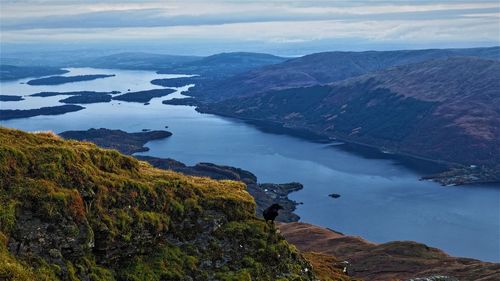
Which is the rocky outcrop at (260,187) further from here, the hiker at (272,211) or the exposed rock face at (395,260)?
the hiker at (272,211)

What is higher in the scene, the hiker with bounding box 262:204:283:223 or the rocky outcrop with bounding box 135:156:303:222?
the hiker with bounding box 262:204:283:223

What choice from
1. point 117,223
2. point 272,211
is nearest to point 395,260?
point 272,211

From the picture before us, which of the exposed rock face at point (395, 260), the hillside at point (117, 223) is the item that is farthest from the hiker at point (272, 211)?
the exposed rock face at point (395, 260)

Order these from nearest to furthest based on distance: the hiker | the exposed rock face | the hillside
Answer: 1. the hillside
2. the hiker
3. the exposed rock face

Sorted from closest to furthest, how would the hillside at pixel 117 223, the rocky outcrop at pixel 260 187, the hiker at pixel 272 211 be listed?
the hillside at pixel 117 223, the hiker at pixel 272 211, the rocky outcrop at pixel 260 187

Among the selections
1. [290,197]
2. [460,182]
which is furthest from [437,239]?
[460,182]

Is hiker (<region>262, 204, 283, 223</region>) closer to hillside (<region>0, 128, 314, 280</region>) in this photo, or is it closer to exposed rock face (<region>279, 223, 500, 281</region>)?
hillside (<region>0, 128, 314, 280</region>)

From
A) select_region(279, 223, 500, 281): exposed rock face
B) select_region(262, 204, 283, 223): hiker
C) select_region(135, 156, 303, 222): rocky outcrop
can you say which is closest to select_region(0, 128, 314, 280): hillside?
select_region(262, 204, 283, 223): hiker
